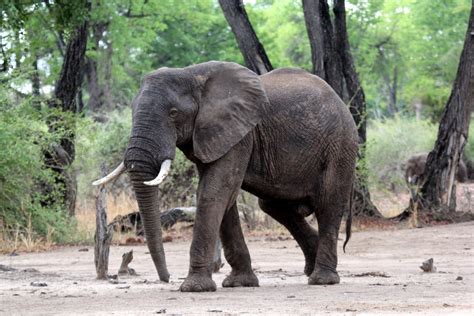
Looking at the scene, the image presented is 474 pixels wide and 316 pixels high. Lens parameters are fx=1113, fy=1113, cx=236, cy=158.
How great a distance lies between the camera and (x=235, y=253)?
432 inches

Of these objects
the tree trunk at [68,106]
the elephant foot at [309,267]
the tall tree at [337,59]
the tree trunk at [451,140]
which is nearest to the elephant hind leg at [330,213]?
the elephant foot at [309,267]

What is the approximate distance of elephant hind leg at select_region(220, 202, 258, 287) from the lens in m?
11.0

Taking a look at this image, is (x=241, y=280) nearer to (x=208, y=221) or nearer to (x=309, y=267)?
(x=208, y=221)

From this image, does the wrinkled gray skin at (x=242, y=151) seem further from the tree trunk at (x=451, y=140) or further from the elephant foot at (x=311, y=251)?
the tree trunk at (x=451, y=140)

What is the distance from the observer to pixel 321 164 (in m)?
11.4

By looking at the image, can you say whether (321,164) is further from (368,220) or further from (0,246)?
(368,220)

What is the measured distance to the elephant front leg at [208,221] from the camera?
33.6 ft

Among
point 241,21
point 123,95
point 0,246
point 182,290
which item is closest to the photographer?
point 182,290

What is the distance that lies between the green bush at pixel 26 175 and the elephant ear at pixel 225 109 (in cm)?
635

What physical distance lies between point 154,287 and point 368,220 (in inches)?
399

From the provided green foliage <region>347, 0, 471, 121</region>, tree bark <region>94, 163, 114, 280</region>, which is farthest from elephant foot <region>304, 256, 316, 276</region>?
green foliage <region>347, 0, 471, 121</region>

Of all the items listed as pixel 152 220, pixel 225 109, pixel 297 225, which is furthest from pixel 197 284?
pixel 297 225

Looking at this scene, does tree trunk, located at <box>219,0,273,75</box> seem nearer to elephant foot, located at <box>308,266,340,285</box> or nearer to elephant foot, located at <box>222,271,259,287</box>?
elephant foot, located at <box>308,266,340,285</box>

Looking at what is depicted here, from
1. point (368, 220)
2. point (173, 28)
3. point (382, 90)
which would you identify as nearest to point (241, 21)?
point (368, 220)
